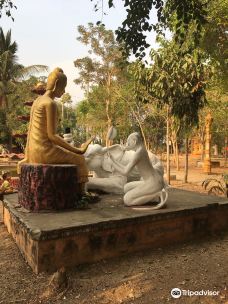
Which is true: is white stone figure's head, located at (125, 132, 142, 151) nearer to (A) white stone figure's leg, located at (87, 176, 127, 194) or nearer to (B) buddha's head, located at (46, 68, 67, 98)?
(B) buddha's head, located at (46, 68, 67, 98)

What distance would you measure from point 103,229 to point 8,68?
2436cm

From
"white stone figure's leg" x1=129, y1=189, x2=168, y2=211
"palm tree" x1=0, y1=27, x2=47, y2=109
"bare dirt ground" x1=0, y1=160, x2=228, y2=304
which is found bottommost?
"bare dirt ground" x1=0, y1=160, x2=228, y2=304

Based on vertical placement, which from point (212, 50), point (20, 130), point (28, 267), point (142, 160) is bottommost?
point (28, 267)

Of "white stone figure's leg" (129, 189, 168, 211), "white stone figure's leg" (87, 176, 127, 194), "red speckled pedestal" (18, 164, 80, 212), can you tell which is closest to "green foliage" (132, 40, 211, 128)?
"white stone figure's leg" (87, 176, 127, 194)

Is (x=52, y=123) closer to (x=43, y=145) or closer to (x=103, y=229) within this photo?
(x=43, y=145)

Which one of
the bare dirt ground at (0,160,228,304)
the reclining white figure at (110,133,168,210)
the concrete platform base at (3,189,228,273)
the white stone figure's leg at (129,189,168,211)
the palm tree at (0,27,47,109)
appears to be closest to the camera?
the bare dirt ground at (0,160,228,304)

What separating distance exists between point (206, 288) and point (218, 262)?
95 cm

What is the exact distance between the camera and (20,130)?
26.6 metres

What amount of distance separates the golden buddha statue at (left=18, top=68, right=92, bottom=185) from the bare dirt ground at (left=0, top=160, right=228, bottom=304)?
1.64m

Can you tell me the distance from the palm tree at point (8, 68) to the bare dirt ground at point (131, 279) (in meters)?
22.7

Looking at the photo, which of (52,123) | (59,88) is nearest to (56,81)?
(59,88)

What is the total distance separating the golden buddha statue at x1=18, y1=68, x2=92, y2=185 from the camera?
5.54m

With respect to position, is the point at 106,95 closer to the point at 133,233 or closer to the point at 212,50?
the point at 212,50

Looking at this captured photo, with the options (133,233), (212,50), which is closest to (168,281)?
(133,233)
